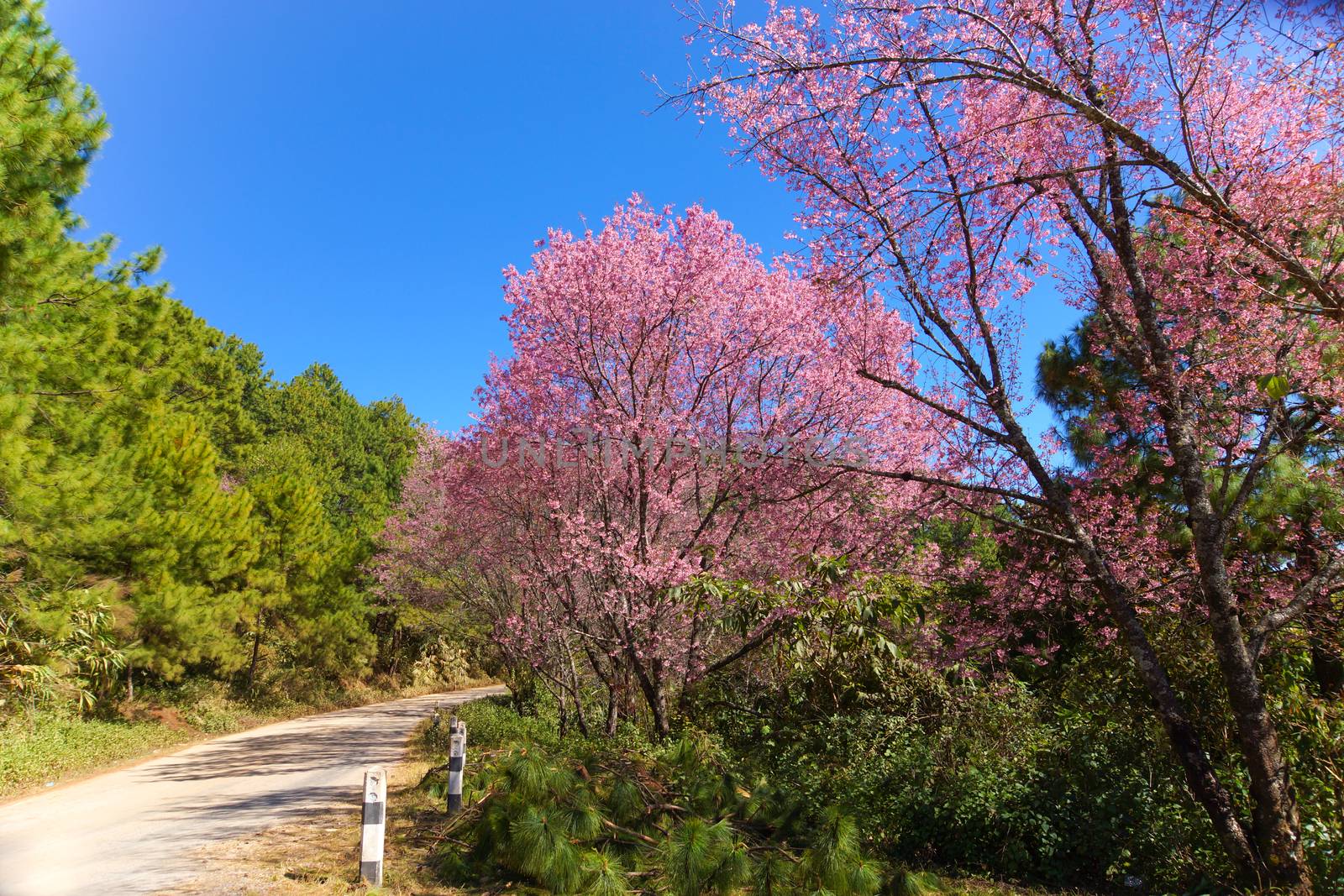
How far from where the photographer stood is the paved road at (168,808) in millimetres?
5801

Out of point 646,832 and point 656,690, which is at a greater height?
point 656,690

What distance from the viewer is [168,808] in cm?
848

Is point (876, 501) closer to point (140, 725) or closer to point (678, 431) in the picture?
point (678, 431)

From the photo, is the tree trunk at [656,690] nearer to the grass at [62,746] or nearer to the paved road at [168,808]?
the paved road at [168,808]

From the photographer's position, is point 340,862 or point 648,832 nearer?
point 648,832

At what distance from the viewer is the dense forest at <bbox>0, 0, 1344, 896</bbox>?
4805 mm

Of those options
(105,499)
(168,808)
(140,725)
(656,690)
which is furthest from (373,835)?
(140,725)

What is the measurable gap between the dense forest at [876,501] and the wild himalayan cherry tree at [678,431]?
63 mm

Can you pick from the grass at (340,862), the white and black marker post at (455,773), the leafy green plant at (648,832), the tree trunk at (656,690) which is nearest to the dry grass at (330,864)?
the grass at (340,862)

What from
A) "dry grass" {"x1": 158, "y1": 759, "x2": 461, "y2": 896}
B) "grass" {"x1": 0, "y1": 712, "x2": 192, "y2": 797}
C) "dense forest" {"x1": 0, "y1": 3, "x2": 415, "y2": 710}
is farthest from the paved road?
"dense forest" {"x1": 0, "y1": 3, "x2": 415, "y2": 710}

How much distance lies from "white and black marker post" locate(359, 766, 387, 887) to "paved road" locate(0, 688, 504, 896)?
157 cm

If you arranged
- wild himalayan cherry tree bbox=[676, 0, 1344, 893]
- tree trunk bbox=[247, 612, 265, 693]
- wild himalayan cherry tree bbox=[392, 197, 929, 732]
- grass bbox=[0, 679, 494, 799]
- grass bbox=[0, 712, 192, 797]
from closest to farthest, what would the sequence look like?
wild himalayan cherry tree bbox=[676, 0, 1344, 893]
wild himalayan cherry tree bbox=[392, 197, 929, 732]
grass bbox=[0, 712, 192, 797]
grass bbox=[0, 679, 494, 799]
tree trunk bbox=[247, 612, 265, 693]

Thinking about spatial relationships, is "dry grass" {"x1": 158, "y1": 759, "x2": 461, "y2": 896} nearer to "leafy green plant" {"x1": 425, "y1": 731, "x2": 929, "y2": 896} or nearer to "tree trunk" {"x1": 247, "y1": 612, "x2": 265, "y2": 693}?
"leafy green plant" {"x1": 425, "y1": 731, "x2": 929, "y2": 896}

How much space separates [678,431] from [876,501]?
2.73m
